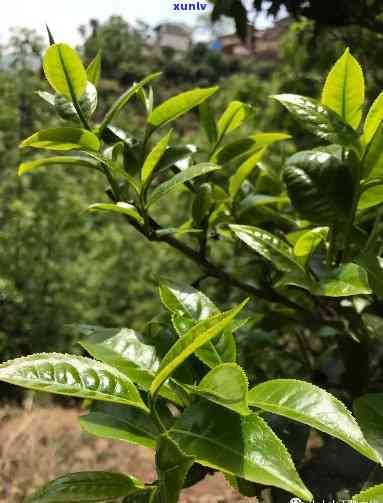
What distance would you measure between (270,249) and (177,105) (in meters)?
0.27

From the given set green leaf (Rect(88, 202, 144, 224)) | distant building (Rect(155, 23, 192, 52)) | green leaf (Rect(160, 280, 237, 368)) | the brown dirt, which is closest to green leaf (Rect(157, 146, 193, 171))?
green leaf (Rect(88, 202, 144, 224))

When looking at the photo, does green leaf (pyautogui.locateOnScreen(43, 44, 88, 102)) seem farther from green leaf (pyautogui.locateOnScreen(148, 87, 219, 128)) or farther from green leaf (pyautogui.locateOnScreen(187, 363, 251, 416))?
green leaf (pyautogui.locateOnScreen(187, 363, 251, 416))

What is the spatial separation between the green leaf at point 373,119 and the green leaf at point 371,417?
0.35 metres

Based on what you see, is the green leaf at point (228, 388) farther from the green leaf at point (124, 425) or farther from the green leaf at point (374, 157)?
the green leaf at point (374, 157)

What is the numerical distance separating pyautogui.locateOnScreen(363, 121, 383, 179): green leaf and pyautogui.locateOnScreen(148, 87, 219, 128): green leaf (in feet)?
0.84

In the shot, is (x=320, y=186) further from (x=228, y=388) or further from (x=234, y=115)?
(x=228, y=388)

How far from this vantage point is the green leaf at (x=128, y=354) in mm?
672

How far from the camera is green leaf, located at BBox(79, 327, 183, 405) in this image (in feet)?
2.21

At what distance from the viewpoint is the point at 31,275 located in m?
4.87

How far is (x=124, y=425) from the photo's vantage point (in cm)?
67

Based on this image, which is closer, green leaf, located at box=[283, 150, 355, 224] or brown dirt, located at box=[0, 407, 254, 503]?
green leaf, located at box=[283, 150, 355, 224]

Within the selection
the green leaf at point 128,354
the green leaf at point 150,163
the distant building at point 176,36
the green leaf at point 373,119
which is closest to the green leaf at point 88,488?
the green leaf at point 128,354

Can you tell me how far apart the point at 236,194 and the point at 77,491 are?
2.28ft

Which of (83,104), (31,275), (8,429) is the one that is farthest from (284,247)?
(31,275)
